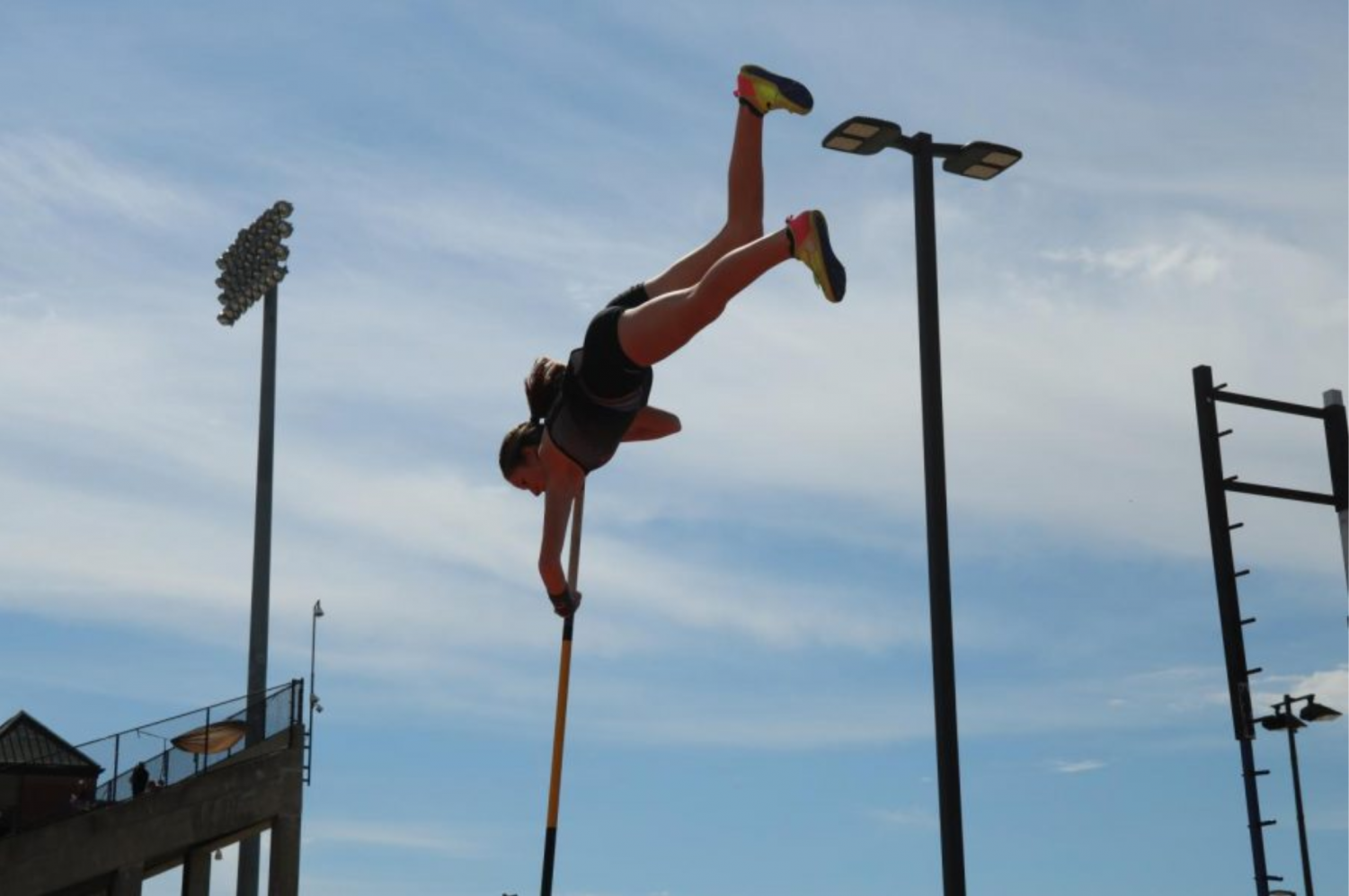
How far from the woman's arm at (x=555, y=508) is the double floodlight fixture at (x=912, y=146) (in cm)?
525

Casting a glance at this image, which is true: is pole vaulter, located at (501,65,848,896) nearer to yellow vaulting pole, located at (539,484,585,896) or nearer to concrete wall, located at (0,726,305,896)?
yellow vaulting pole, located at (539,484,585,896)

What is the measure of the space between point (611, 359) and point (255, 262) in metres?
26.1

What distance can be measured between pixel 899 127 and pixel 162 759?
1892cm

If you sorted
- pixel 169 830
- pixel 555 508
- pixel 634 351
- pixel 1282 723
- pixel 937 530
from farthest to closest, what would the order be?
pixel 169 830, pixel 1282 723, pixel 937 530, pixel 555 508, pixel 634 351

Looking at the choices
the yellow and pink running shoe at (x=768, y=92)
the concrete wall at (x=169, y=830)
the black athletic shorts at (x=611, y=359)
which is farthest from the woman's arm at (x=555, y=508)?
the concrete wall at (x=169, y=830)

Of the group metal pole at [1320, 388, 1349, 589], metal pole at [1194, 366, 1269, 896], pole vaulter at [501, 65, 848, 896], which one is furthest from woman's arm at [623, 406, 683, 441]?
metal pole at [1320, 388, 1349, 589]

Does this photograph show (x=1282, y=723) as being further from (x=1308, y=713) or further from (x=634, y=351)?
(x=634, y=351)

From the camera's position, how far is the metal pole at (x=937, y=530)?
13227mm

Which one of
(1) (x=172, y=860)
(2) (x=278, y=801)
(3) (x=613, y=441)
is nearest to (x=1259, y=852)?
(3) (x=613, y=441)

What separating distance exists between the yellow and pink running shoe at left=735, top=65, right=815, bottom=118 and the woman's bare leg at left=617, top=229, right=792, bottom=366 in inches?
39.8

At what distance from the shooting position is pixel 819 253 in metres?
9.45

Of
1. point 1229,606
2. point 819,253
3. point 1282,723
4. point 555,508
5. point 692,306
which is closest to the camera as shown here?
point 819,253

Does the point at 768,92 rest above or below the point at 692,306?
above

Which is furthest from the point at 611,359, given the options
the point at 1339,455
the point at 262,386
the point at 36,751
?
the point at 36,751
